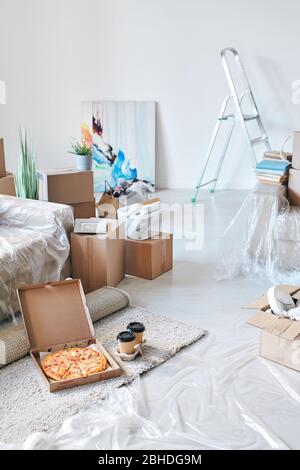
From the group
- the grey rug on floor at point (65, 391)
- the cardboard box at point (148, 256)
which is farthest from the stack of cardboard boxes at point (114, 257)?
the grey rug on floor at point (65, 391)

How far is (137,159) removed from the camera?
5227 millimetres

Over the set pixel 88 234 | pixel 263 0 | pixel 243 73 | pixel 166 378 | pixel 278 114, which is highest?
pixel 263 0

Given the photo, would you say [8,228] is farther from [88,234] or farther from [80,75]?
[80,75]

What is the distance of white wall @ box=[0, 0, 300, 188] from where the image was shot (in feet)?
15.8

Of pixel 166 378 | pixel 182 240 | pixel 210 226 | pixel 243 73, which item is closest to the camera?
pixel 166 378

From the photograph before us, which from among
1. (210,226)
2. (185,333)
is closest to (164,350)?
(185,333)

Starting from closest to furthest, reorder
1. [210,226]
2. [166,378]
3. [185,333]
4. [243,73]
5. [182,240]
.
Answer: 1. [166,378]
2. [185,333]
3. [182,240]
4. [210,226]
5. [243,73]

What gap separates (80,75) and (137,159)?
956 millimetres

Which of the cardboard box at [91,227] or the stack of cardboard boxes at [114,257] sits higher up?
the cardboard box at [91,227]

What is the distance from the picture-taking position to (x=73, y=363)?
86.1 inches

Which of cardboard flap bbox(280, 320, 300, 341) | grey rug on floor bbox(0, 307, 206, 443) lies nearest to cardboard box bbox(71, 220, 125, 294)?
grey rug on floor bbox(0, 307, 206, 443)

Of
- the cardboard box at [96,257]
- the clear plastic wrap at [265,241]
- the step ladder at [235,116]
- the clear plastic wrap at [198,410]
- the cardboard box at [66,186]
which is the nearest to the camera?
the clear plastic wrap at [198,410]

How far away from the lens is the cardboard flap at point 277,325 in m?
2.19

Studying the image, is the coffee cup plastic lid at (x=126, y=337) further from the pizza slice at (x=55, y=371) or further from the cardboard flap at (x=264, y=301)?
the cardboard flap at (x=264, y=301)
